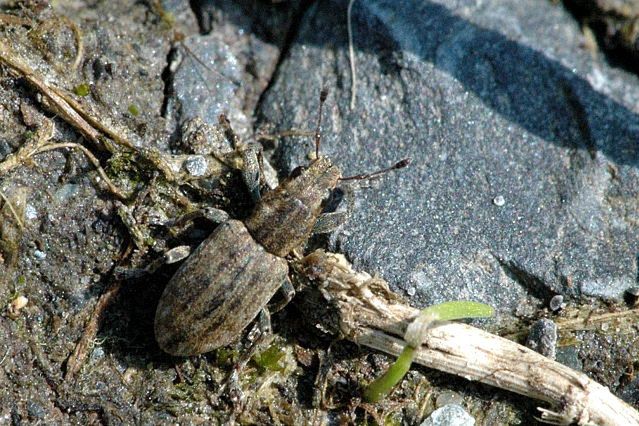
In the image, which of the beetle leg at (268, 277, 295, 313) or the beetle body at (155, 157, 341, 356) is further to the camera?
the beetle leg at (268, 277, 295, 313)

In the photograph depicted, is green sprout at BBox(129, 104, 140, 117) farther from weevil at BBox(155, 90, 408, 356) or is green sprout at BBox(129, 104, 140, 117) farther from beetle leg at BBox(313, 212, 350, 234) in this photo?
beetle leg at BBox(313, 212, 350, 234)

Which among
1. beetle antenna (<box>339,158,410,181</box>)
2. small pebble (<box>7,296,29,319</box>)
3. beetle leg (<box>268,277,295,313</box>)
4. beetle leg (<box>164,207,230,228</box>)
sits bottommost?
small pebble (<box>7,296,29,319</box>)

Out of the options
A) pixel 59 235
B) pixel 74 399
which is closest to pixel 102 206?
pixel 59 235

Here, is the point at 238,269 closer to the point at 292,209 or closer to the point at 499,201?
the point at 292,209

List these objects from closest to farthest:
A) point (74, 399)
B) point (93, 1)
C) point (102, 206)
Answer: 1. point (74, 399)
2. point (102, 206)
3. point (93, 1)

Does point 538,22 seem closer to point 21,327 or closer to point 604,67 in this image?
point 604,67

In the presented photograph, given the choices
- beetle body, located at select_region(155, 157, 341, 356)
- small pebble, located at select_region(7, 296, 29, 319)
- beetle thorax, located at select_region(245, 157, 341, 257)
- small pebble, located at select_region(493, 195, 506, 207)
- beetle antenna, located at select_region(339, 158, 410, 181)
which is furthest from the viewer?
small pebble, located at select_region(493, 195, 506, 207)

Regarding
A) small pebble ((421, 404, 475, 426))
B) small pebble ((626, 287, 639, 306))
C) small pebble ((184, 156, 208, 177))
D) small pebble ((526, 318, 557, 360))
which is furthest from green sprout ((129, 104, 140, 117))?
small pebble ((626, 287, 639, 306))
